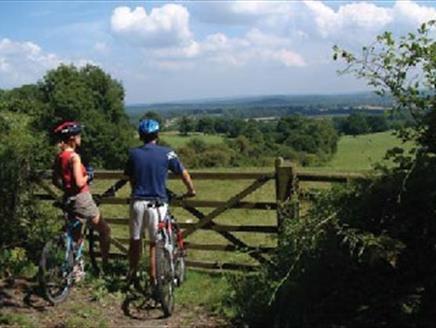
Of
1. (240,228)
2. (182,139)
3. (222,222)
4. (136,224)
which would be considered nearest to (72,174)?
(136,224)

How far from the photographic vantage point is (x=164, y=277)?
282 inches

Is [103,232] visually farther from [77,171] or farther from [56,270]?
[77,171]

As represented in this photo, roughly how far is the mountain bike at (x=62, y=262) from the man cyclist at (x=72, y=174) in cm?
12

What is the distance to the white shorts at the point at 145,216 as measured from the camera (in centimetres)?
722

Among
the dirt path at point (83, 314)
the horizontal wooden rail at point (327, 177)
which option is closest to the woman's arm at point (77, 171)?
the dirt path at point (83, 314)

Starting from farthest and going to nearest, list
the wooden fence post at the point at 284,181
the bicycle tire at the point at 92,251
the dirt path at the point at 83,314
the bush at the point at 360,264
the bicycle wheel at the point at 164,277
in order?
the bicycle tire at the point at 92,251
the wooden fence post at the point at 284,181
the bicycle wheel at the point at 164,277
the dirt path at the point at 83,314
the bush at the point at 360,264

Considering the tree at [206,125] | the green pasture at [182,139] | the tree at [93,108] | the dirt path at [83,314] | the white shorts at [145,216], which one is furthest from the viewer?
the tree at [206,125]

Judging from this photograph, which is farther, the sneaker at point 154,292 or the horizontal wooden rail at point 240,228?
the horizontal wooden rail at point 240,228

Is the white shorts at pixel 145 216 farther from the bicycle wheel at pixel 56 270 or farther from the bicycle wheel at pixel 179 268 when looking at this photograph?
the bicycle wheel at pixel 56 270

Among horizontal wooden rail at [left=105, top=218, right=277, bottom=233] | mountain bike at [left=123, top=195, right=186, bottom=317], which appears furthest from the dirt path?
horizontal wooden rail at [left=105, top=218, right=277, bottom=233]

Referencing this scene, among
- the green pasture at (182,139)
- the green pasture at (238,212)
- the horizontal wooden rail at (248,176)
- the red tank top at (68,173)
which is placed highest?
the red tank top at (68,173)

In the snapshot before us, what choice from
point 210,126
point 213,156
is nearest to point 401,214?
point 213,156

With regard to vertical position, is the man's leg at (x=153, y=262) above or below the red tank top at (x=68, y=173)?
below

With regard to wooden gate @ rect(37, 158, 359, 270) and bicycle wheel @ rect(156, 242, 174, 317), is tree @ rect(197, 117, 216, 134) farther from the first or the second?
bicycle wheel @ rect(156, 242, 174, 317)
